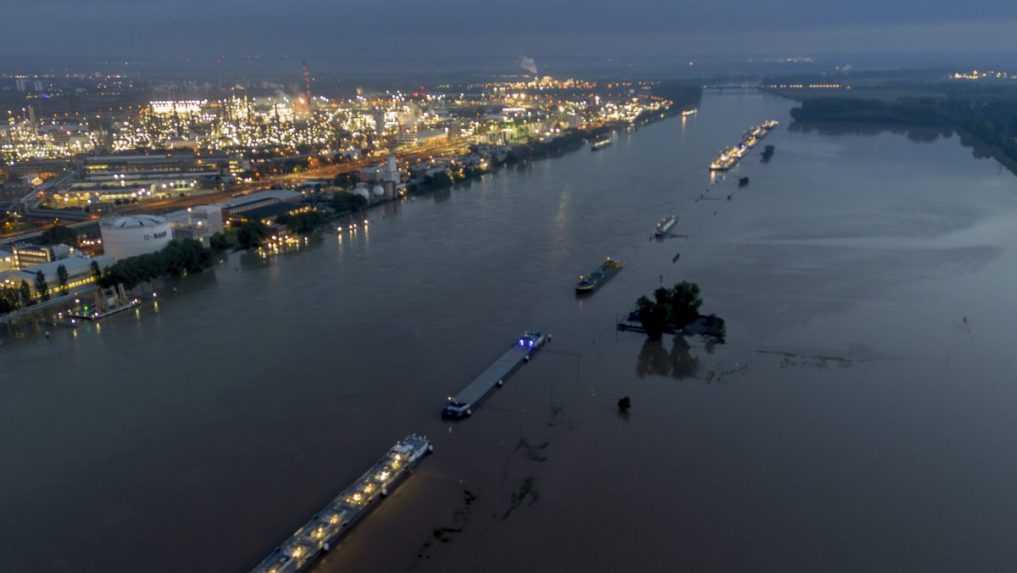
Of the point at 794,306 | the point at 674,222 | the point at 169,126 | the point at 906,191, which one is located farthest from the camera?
the point at 169,126

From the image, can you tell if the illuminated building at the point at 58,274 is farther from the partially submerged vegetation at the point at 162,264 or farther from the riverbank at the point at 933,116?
the riverbank at the point at 933,116

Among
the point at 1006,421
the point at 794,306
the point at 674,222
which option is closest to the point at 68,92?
the point at 674,222

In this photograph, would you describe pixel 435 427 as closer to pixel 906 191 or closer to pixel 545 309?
pixel 545 309

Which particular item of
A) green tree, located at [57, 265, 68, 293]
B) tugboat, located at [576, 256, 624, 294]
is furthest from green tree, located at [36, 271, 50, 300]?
tugboat, located at [576, 256, 624, 294]

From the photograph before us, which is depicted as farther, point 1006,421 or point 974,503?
point 1006,421

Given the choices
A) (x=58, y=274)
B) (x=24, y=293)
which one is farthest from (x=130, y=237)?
(x=24, y=293)

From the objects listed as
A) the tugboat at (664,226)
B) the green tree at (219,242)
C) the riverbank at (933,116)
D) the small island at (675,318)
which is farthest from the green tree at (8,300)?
the riverbank at (933,116)
